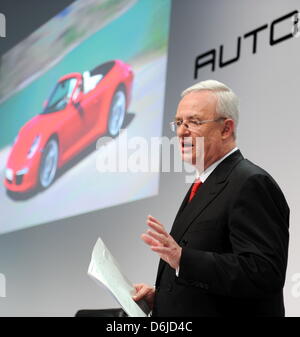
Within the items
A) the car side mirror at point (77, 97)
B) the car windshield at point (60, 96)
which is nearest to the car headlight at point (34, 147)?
the car windshield at point (60, 96)

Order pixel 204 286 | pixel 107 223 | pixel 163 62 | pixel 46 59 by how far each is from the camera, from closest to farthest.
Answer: pixel 204 286
pixel 163 62
pixel 107 223
pixel 46 59

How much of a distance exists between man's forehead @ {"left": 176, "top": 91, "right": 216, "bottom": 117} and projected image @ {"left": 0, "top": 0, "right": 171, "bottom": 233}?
2175mm

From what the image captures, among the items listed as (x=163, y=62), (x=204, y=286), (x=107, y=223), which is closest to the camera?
(x=204, y=286)

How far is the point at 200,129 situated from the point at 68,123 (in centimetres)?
271

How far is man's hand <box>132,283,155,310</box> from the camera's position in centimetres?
183

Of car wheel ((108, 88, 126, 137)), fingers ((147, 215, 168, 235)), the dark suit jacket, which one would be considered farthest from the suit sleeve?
car wheel ((108, 88, 126, 137))

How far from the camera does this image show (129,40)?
4.23m

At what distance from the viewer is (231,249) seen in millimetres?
1636

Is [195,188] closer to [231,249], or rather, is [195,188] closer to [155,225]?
[231,249]

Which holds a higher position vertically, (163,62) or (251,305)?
(163,62)

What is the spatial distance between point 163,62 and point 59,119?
3.14 ft

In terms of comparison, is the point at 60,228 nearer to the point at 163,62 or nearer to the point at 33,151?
the point at 33,151

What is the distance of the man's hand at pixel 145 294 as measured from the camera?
1.83 meters
